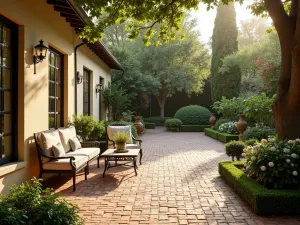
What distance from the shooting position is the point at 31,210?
283cm

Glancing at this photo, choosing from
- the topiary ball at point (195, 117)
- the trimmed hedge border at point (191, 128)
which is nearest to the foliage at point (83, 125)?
the trimmed hedge border at point (191, 128)

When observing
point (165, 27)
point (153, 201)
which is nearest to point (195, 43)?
point (165, 27)

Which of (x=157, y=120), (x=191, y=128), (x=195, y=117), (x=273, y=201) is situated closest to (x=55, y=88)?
(x=273, y=201)

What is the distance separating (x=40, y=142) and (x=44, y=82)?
1394 millimetres

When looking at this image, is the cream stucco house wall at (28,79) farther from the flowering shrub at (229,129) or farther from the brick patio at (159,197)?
the flowering shrub at (229,129)

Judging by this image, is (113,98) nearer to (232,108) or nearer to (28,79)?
(232,108)

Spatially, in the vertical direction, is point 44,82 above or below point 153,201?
above

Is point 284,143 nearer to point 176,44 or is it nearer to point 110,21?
point 110,21

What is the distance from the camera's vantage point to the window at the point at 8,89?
483 cm

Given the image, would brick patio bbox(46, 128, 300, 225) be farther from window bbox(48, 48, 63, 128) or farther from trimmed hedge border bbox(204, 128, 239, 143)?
trimmed hedge border bbox(204, 128, 239, 143)

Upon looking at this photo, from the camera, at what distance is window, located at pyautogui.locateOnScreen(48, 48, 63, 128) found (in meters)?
7.11

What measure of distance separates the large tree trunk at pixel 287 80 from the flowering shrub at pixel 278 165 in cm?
84

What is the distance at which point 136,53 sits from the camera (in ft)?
76.7

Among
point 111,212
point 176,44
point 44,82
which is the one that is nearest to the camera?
point 111,212
